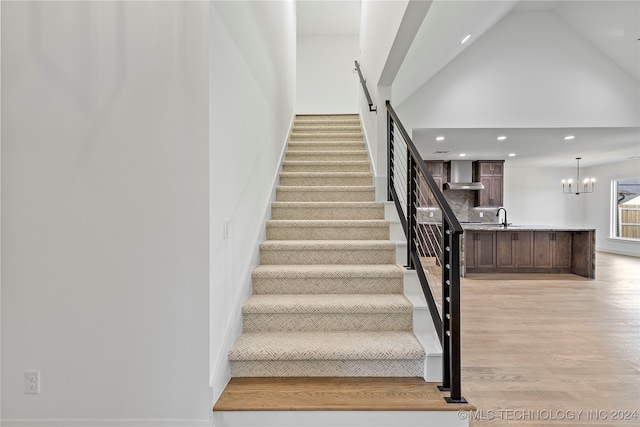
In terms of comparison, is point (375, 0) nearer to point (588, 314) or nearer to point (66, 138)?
point (66, 138)

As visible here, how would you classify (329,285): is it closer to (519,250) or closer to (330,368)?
(330,368)

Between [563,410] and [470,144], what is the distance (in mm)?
6164

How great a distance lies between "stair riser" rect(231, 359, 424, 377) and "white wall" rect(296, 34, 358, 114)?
6782 millimetres

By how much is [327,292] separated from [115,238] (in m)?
1.44

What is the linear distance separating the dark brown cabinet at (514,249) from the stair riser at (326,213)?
3.98m

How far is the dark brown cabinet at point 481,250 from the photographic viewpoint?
605cm

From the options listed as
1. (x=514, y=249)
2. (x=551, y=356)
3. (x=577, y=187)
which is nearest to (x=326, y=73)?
(x=514, y=249)

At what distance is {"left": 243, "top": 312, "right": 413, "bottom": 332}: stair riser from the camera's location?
2.22 metres

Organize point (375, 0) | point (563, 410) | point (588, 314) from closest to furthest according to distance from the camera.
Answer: point (563, 410) < point (588, 314) < point (375, 0)

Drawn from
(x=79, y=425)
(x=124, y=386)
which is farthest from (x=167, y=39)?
(x=79, y=425)

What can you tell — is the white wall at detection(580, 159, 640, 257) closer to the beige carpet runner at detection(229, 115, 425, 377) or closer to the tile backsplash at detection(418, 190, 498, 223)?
the tile backsplash at detection(418, 190, 498, 223)

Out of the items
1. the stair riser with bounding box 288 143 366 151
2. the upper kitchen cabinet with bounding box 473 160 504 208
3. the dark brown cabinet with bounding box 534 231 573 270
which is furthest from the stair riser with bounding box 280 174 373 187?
the upper kitchen cabinet with bounding box 473 160 504 208

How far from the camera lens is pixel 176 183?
5.52 feet

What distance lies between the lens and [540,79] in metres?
5.59
